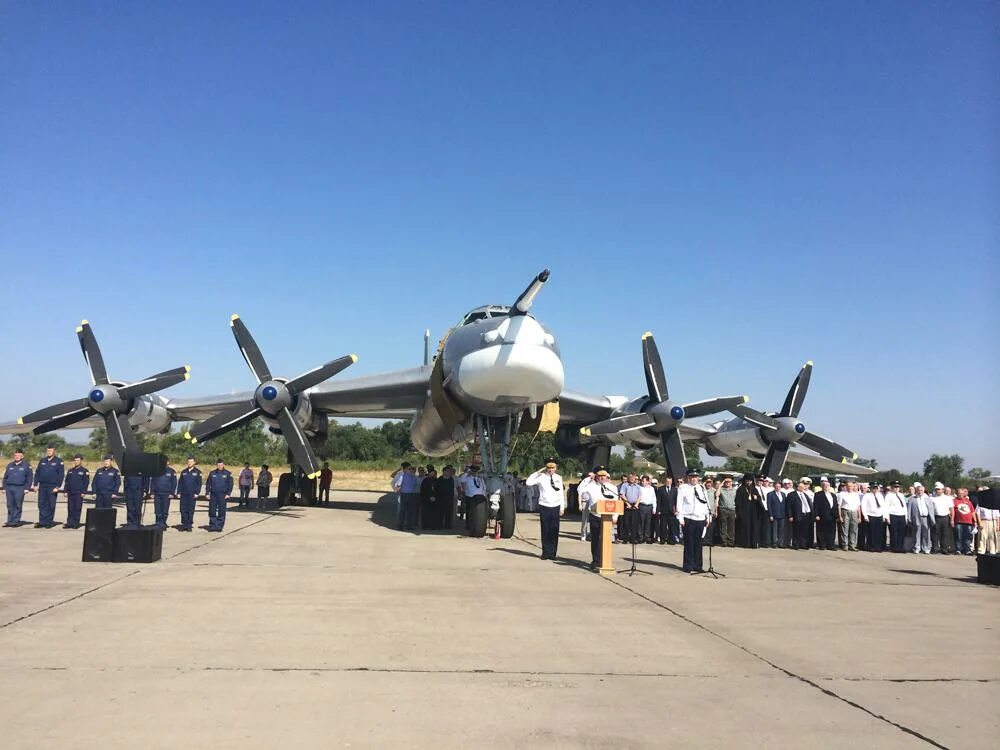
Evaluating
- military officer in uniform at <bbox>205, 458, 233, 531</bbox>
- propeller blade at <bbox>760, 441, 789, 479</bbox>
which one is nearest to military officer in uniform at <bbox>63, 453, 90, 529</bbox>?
military officer in uniform at <bbox>205, 458, 233, 531</bbox>

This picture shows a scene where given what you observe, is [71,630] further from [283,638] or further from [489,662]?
[489,662]

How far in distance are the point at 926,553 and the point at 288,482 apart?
15941 millimetres

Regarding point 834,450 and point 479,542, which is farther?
point 834,450

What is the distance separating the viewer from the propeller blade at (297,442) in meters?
16.7

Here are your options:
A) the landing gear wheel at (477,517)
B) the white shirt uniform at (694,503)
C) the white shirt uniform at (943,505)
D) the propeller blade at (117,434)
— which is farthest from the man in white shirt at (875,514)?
the propeller blade at (117,434)

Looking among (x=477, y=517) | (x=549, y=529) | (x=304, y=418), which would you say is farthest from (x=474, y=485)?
(x=304, y=418)

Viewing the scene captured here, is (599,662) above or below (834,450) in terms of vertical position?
below

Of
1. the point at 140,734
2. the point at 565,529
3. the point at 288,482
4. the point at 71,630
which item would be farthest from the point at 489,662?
the point at 288,482

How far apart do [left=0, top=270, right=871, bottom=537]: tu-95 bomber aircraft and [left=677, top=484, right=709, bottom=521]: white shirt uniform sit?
12.0 feet

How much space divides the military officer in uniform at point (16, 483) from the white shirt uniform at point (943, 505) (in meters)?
18.1

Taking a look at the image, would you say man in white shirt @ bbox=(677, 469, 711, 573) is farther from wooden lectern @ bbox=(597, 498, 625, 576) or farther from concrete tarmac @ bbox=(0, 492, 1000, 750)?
wooden lectern @ bbox=(597, 498, 625, 576)

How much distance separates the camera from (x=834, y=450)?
1919 cm

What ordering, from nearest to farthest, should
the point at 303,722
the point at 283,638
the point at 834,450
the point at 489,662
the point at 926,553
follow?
the point at 303,722, the point at 489,662, the point at 283,638, the point at 926,553, the point at 834,450

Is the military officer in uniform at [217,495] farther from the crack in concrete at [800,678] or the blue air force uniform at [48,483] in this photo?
the crack in concrete at [800,678]
